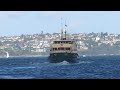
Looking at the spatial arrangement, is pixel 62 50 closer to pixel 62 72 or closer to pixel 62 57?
pixel 62 57

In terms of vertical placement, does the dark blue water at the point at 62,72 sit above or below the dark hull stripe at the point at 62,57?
below

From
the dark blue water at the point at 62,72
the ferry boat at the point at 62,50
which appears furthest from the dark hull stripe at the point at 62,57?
the dark blue water at the point at 62,72

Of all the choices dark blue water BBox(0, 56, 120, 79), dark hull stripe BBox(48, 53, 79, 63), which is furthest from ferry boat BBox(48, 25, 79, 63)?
dark blue water BBox(0, 56, 120, 79)

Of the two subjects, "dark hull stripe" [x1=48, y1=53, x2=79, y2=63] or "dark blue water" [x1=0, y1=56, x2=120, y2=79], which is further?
"dark hull stripe" [x1=48, y1=53, x2=79, y2=63]

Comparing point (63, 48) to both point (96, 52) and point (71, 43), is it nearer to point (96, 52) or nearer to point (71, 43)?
point (71, 43)

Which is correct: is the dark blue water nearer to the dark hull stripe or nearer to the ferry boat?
the dark hull stripe

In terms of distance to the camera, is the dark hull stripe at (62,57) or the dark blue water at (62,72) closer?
the dark blue water at (62,72)

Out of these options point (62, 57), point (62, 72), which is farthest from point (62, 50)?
point (62, 72)

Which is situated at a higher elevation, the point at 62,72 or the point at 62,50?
the point at 62,50

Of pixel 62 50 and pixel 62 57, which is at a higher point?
pixel 62 50

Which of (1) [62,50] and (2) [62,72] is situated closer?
(1) [62,50]

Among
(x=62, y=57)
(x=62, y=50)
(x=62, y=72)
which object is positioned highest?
(x=62, y=50)

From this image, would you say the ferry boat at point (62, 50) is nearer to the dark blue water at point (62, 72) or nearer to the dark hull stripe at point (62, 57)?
the dark hull stripe at point (62, 57)
